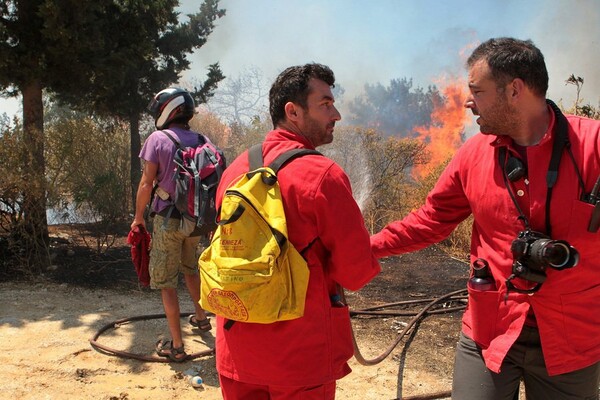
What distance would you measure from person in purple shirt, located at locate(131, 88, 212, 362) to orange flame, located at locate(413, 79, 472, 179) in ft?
39.1

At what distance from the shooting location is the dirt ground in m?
3.91

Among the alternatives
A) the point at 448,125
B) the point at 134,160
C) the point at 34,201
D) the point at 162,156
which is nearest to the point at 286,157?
the point at 162,156

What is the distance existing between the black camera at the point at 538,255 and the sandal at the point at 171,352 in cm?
310

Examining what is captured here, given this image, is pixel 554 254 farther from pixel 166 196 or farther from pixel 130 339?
pixel 130 339

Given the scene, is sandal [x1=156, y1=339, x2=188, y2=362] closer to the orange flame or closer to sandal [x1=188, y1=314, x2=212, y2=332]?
sandal [x1=188, y1=314, x2=212, y2=332]

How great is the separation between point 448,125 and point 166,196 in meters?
19.2

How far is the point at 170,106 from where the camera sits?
422 cm

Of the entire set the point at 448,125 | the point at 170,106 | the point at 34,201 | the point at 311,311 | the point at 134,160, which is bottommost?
the point at 311,311

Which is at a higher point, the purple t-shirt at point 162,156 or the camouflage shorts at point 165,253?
the purple t-shirt at point 162,156

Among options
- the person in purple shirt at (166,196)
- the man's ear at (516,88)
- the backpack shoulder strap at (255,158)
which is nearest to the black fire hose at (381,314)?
the person in purple shirt at (166,196)

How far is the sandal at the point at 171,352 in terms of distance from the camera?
4.32m

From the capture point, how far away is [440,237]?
2.59 m

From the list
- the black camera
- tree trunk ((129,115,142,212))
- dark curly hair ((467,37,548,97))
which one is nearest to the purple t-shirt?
dark curly hair ((467,37,548,97))

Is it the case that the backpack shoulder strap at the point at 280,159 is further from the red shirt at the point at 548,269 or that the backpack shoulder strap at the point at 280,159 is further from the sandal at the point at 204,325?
the sandal at the point at 204,325
